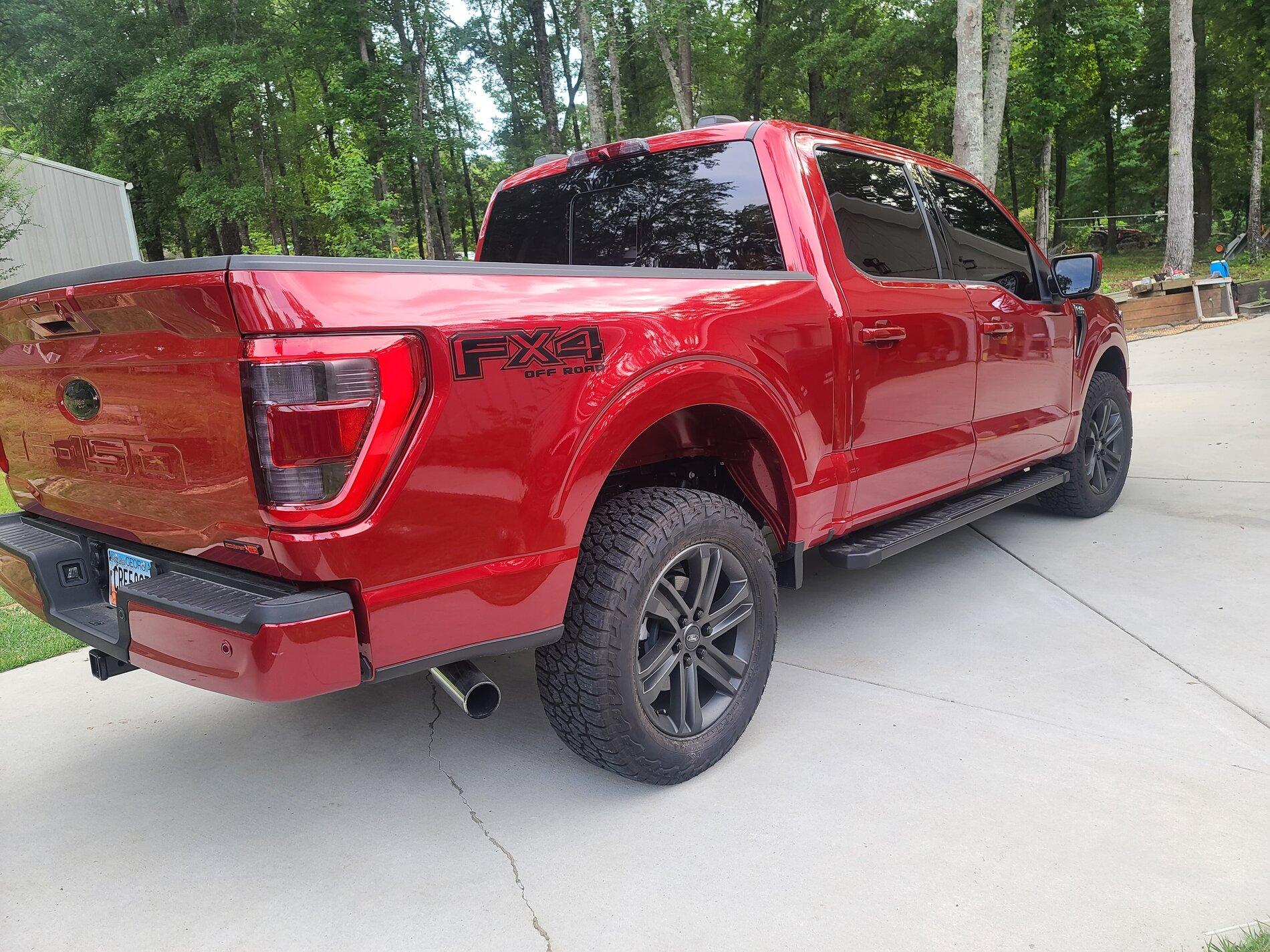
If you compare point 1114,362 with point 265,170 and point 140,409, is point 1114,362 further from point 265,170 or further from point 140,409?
point 265,170

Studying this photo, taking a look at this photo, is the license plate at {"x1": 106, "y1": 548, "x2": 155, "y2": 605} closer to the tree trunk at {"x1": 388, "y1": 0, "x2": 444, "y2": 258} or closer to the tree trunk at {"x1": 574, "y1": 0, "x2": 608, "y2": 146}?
the tree trunk at {"x1": 574, "y1": 0, "x2": 608, "y2": 146}

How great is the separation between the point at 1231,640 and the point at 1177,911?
72.6 inches

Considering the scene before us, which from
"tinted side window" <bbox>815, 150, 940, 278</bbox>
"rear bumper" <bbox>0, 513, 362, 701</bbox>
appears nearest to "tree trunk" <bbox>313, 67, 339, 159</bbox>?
"tinted side window" <bbox>815, 150, 940, 278</bbox>

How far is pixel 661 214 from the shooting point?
3264 mm

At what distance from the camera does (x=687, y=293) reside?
248 cm

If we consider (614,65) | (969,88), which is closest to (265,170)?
(614,65)

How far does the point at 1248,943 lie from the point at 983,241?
3087 millimetres

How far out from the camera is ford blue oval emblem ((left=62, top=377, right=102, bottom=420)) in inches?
85.3

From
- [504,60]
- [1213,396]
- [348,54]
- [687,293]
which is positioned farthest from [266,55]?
[687,293]

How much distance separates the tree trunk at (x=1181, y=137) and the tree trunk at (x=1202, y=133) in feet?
42.1

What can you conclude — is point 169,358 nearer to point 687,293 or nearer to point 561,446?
point 561,446

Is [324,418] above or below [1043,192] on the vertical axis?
below

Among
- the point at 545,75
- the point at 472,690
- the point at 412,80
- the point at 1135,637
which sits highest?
the point at 412,80

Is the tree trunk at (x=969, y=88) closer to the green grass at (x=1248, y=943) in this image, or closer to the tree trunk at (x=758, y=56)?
the green grass at (x=1248, y=943)
